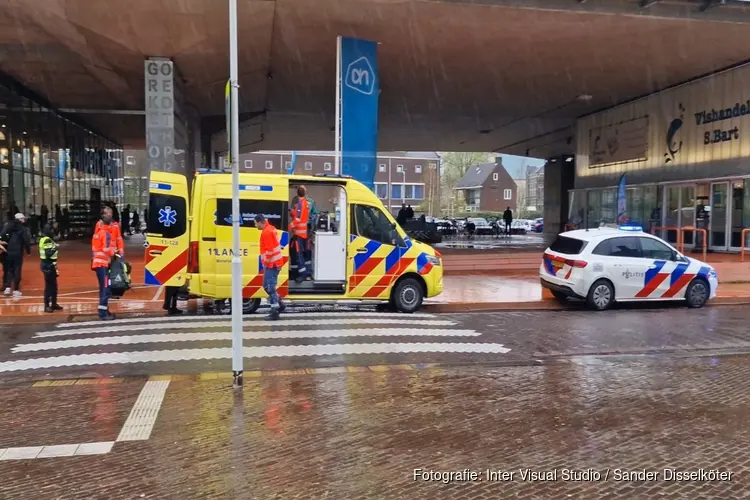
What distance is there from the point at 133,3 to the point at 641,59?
16.4 metres

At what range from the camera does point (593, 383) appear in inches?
266

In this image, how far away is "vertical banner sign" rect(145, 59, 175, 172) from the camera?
17.0 meters

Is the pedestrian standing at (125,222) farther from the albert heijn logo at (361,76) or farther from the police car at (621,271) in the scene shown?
the police car at (621,271)

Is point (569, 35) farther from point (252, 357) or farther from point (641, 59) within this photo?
point (252, 357)

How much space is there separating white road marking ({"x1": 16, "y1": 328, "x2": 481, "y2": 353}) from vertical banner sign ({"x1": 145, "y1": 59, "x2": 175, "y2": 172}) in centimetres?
932

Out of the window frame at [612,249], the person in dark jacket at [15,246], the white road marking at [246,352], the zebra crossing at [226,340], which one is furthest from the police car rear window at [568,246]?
the person in dark jacket at [15,246]

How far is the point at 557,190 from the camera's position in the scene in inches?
1705

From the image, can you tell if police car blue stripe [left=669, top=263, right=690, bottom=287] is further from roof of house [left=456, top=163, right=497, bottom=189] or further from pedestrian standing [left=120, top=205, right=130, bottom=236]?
roof of house [left=456, top=163, right=497, bottom=189]

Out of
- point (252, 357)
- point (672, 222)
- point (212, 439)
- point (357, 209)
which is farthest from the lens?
point (672, 222)

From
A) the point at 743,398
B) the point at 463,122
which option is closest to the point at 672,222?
the point at 463,122

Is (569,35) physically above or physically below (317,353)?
above

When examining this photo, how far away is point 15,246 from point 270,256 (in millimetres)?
5869

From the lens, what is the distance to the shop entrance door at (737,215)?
21.2 metres

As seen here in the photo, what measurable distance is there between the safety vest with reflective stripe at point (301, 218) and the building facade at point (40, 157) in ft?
51.8
